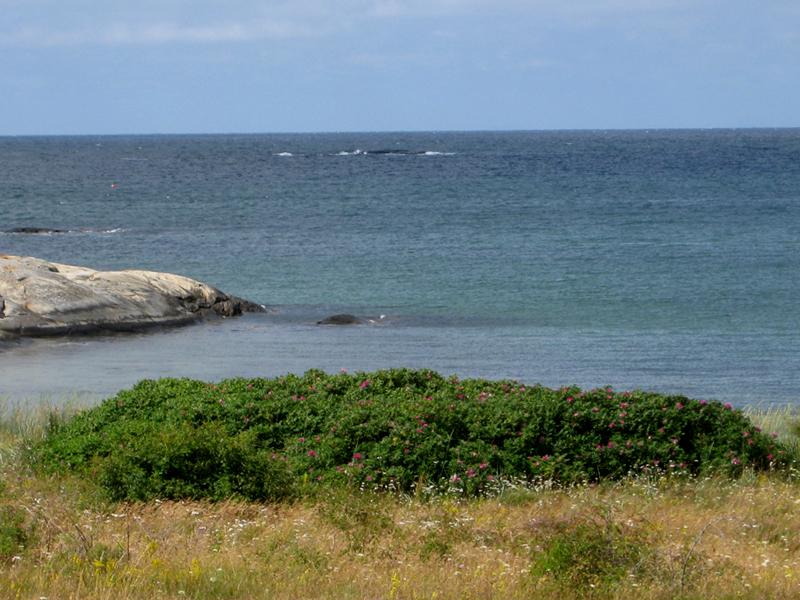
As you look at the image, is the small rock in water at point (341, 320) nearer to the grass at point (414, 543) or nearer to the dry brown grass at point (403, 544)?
the grass at point (414, 543)

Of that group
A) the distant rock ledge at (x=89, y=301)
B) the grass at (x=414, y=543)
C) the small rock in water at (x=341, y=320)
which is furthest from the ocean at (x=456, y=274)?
the grass at (x=414, y=543)

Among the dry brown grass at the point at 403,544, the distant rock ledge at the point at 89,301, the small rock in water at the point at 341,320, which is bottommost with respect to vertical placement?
the small rock in water at the point at 341,320


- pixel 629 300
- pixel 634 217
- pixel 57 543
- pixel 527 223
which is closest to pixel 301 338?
pixel 629 300

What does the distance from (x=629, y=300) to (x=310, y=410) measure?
19.0 m

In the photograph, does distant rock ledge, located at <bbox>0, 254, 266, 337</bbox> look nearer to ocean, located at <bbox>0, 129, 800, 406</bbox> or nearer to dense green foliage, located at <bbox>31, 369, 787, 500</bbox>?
ocean, located at <bbox>0, 129, 800, 406</bbox>

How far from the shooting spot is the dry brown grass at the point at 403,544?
6.54 metres

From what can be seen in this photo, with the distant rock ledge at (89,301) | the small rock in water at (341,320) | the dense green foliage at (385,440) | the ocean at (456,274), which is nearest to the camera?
the dense green foliage at (385,440)

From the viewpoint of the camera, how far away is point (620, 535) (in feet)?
24.1

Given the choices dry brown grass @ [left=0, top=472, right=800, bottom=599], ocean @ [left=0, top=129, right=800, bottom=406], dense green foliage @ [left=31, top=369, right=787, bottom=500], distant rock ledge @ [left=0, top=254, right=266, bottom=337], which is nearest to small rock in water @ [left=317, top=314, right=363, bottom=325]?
ocean @ [left=0, top=129, right=800, bottom=406]

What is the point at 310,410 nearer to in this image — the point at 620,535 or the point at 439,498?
the point at 439,498

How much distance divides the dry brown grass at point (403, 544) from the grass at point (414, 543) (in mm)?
15

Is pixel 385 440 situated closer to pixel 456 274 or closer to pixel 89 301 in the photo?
pixel 89 301

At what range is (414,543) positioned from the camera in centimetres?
779

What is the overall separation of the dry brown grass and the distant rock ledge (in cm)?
1264
